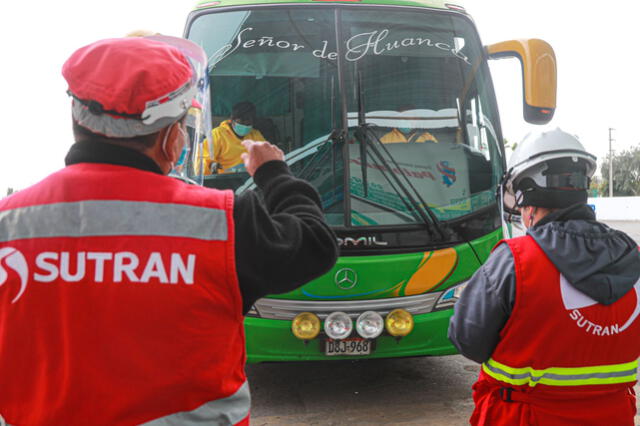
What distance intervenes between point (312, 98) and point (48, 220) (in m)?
3.20

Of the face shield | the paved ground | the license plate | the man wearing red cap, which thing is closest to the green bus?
the license plate

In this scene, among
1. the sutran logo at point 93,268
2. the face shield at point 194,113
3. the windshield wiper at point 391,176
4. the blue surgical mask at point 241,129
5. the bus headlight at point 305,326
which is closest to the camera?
the sutran logo at point 93,268

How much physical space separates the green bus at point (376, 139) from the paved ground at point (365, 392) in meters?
0.41

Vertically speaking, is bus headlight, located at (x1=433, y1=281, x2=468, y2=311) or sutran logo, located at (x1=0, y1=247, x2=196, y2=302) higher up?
sutran logo, located at (x1=0, y1=247, x2=196, y2=302)

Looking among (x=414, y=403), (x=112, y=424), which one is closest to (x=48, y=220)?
(x=112, y=424)

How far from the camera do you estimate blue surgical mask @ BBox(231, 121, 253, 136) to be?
4.30m

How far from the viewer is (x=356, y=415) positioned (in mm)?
4133

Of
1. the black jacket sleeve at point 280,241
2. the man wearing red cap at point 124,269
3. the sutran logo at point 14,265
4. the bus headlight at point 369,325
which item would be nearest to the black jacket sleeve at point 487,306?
the black jacket sleeve at point 280,241

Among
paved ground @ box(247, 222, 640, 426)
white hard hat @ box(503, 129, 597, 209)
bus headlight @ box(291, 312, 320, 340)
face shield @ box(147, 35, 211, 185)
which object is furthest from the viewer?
paved ground @ box(247, 222, 640, 426)

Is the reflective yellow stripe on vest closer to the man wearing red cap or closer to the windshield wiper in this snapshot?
the man wearing red cap

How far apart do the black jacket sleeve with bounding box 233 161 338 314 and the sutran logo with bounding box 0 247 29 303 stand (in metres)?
0.46

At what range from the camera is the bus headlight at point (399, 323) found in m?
4.00

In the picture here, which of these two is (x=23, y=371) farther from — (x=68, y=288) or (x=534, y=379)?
(x=534, y=379)

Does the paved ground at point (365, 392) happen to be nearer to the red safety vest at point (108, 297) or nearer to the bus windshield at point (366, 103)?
the bus windshield at point (366, 103)
